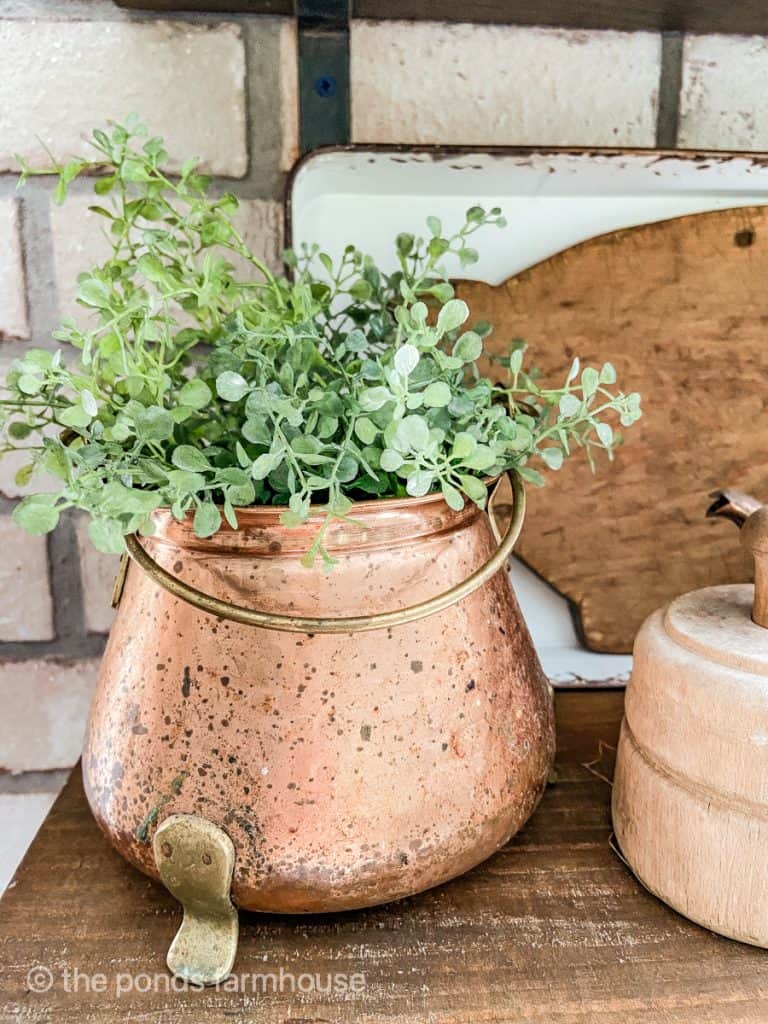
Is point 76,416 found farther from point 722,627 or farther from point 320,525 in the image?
point 722,627

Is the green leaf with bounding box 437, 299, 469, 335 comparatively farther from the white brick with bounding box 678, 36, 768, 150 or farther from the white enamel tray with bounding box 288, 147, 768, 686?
the white brick with bounding box 678, 36, 768, 150

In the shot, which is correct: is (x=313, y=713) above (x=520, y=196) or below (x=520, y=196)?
below

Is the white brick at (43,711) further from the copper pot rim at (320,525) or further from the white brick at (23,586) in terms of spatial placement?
the copper pot rim at (320,525)

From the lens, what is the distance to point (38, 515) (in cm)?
32

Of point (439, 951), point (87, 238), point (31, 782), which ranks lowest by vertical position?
point (31, 782)

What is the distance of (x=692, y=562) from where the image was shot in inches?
24.8

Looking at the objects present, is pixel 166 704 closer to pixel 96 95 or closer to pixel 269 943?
pixel 269 943

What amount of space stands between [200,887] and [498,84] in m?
0.56

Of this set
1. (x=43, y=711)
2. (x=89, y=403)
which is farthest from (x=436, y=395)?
(x=43, y=711)

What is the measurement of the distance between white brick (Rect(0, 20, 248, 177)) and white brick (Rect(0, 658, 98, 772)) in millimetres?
388

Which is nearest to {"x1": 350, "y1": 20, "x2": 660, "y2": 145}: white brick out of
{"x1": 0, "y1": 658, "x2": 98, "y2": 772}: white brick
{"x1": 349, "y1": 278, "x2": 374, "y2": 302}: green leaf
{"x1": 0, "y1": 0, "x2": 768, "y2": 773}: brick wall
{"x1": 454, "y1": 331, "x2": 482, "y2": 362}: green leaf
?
{"x1": 0, "y1": 0, "x2": 768, "y2": 773}: brick wall

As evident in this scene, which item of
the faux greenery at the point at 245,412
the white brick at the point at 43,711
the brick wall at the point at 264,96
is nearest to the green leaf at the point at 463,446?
the faux greenery at the point at 245,412

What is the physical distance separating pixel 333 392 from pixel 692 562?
0.39m

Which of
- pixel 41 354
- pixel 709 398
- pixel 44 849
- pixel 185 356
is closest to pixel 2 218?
pixel 185 356
